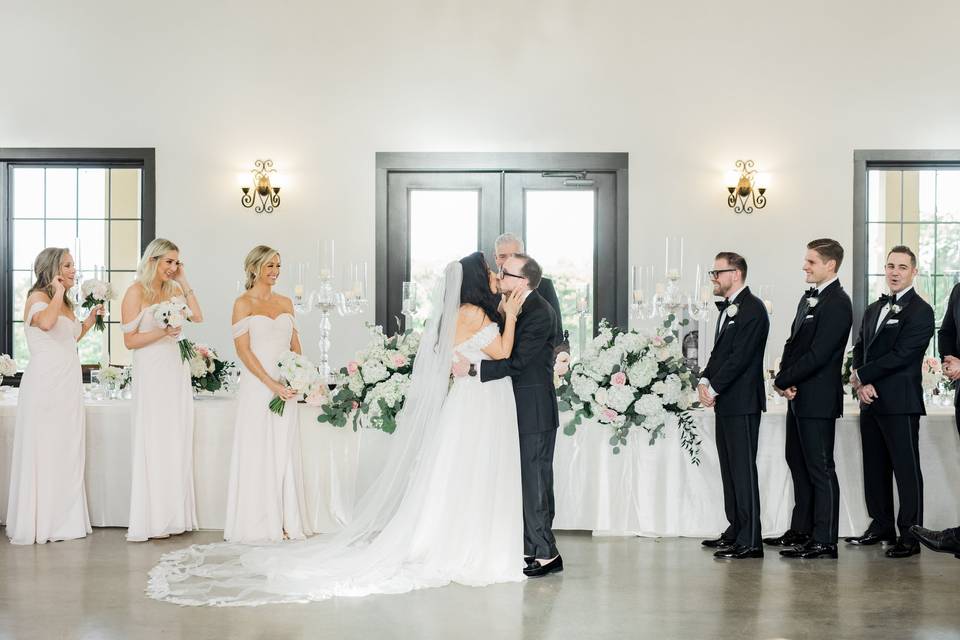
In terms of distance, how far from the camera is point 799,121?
815cm

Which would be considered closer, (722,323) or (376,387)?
(722,323)

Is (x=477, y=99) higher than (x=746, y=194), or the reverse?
(x=477, y=99)

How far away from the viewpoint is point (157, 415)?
561 centimetres

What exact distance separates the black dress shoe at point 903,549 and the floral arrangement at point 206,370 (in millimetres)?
4502

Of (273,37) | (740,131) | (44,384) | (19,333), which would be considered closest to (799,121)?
(740,131)

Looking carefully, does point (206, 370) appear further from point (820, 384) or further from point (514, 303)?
point (820, 384)

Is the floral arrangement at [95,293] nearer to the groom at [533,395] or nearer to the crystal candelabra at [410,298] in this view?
the crystal candelabra at [410,298]

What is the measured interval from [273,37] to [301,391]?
4.18 metres

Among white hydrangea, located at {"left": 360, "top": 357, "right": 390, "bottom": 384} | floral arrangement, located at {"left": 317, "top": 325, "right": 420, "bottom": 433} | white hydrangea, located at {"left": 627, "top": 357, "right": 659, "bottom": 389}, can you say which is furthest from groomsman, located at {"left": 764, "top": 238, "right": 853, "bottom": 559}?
white hydrangea, located at {"left": 360, "top": 357, "right": 390, "bottom": 384}

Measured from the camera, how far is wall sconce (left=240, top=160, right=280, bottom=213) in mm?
8195

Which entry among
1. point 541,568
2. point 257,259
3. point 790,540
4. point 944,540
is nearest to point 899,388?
point 944,540

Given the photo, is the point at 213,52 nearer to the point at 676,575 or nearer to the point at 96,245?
the point at 96,245

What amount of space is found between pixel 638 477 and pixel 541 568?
1.25 m

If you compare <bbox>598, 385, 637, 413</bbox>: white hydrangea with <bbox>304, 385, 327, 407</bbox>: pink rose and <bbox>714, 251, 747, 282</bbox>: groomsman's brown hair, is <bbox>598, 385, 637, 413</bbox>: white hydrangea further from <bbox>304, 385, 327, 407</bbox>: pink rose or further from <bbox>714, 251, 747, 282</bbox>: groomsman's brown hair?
<bbox>304, 385, 327, 407</bbox>: pink rose
